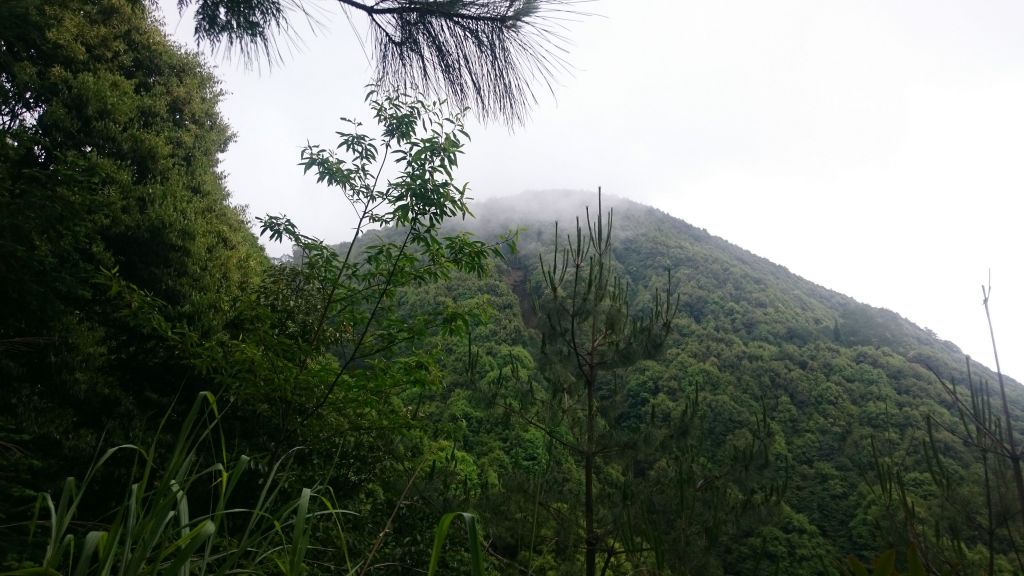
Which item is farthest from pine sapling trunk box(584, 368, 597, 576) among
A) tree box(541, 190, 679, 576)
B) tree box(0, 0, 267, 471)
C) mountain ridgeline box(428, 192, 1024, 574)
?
tree box(0, 0, 267, 471)

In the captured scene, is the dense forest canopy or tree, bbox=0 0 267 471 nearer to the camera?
the dense forest canopy

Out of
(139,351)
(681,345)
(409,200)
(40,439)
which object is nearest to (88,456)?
(40,439)

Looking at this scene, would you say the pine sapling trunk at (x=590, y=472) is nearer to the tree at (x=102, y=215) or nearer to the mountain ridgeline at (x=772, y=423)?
the mountain ridgeline at (x=772, y=423)

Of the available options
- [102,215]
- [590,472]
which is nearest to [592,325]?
[590,472]

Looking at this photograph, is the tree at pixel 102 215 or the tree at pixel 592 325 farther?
the tree at pixel 592 325

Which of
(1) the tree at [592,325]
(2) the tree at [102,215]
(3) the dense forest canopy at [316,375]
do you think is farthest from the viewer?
(1) the tree at [592,325]

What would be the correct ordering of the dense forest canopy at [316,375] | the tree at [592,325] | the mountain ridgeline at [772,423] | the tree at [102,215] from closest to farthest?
1. the dense forest canopy at [316,375]
2. the mountain ridgeline at [772,423]
3. the tree at [102,215]
4. the tree at [592,325]

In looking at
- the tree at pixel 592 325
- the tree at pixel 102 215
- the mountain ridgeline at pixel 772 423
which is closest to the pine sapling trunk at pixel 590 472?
the tree at pixel 592 325

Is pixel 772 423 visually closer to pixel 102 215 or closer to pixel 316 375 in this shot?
pixel 316 375

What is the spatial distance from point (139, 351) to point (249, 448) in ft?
4.53

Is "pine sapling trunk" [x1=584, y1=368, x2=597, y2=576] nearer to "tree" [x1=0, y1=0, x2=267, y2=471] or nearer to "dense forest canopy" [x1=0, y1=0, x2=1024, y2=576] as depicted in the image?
"dense forest canopy" [x1=0, y1=0, x2=1024, y2=576]

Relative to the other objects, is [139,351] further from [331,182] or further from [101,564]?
[101,564]

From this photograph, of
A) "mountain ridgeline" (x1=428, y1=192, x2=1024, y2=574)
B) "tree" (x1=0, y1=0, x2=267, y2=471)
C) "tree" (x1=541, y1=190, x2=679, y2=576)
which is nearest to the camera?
"mountain ridgeline" (x1=428, y1=192, x2=1024, y2=574)

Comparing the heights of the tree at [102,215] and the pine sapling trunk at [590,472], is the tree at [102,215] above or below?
above
